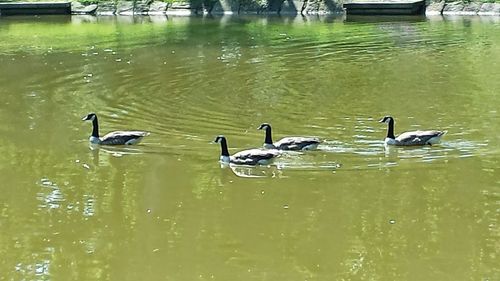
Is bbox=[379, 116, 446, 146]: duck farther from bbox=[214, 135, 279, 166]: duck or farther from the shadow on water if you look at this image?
the shadow on water

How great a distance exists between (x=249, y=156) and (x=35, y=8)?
31.4 m

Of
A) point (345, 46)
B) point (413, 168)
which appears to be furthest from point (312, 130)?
point (345, 46)

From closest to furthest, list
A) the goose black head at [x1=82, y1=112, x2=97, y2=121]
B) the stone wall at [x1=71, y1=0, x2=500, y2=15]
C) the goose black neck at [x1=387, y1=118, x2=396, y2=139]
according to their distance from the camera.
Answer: the goose black neck at [x1=387, y1=118, x2=396, y2=139]
the goose black head at [x1=82, y1=112, x2=97, y2=121]
the stone wall at [x1=71, y1=0, x2=500, y2=15]

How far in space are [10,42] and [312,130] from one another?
17880 mm

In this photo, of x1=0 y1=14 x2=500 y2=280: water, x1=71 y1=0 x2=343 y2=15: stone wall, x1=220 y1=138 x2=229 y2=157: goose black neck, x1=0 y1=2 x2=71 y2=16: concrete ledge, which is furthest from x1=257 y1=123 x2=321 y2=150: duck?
x1=0 y1=2 x2=71 y2=16: concrete ledge

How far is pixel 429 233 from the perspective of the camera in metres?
10.2

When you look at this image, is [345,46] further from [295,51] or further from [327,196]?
[327,196]

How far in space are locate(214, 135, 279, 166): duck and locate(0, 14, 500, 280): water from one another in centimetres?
19

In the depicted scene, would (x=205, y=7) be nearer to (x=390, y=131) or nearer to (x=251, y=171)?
(x=390, y=131)

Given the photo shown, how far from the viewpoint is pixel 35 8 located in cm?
4225

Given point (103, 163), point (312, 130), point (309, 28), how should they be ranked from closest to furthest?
point (103, 163) < point (312, 130) < point (309, 28)

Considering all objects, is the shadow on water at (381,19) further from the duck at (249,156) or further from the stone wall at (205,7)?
the duck at (249,156)

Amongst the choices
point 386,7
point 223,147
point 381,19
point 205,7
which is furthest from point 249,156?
point 205,7

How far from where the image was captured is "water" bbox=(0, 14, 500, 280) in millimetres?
9609
